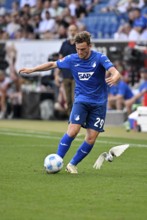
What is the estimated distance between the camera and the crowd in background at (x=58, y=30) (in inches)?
945

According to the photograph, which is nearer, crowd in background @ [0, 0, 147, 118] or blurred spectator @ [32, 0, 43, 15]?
crowd in background @ [0, 0, 147, 118]

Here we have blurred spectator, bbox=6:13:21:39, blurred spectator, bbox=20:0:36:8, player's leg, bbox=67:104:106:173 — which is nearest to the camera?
player's leg, bbox=67:104:106:173

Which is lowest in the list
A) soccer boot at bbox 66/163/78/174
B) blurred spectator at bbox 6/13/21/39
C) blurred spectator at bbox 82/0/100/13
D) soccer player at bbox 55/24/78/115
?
blurred spectator at bbox 6/13/21/39

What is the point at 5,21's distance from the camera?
30.5 meters

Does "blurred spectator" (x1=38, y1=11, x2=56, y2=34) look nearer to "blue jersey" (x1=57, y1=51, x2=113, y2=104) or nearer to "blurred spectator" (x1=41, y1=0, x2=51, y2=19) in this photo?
"blurred spectator" (x1=41, y1=0, x2=51, y2=19)

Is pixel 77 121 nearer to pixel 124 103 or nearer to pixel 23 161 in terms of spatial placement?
pixel 23 161

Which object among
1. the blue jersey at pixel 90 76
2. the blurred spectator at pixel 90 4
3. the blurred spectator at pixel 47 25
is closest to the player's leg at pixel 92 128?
the blue jersey at pixel 90 76

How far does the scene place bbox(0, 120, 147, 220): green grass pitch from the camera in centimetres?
802

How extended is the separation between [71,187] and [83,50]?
220 cm

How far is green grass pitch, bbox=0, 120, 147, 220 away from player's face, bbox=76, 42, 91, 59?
5.21ft

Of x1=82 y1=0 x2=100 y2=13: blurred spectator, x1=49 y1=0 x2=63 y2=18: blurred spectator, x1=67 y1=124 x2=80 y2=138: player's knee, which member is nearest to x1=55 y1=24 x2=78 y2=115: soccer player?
x1=67 y1=124 x2=80 y2=138: player's knee

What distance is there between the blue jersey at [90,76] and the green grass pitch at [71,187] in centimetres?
104

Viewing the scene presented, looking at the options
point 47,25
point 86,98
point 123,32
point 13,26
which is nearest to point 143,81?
point 123,32

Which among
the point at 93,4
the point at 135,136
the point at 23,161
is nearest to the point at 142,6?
the point at 93,4
